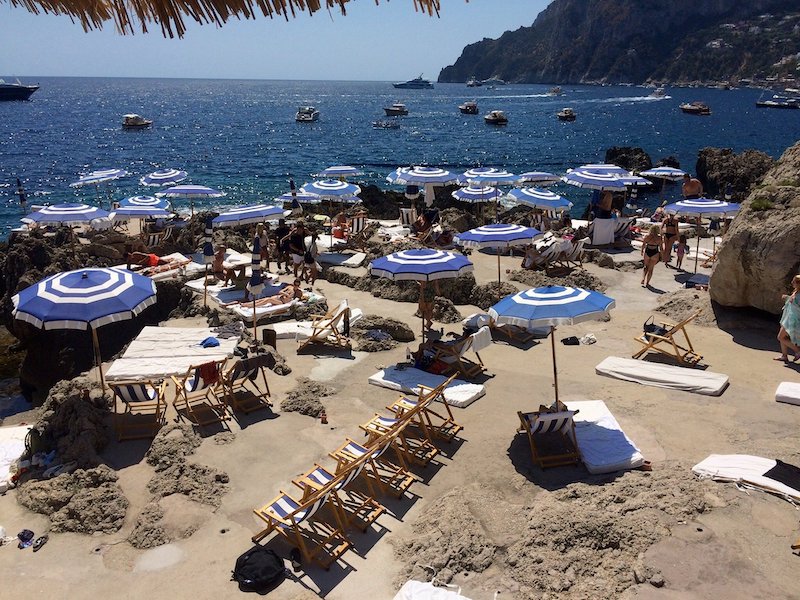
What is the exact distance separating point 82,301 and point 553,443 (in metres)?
6.98

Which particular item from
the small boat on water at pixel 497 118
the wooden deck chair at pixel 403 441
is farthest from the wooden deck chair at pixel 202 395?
the small boat on water at pixel 497 118

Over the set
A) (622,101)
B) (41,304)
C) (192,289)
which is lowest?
(622,101)

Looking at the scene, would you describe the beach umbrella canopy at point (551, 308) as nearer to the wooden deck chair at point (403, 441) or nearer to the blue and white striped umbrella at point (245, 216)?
the wooden deck chair at point (403, 441)

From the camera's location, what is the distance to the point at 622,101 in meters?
152

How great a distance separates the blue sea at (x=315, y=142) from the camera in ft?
173

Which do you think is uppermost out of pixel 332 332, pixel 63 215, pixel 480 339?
pixel 63 215

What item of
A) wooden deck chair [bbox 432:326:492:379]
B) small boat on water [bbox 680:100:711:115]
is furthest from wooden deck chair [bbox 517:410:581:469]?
small boat on water [bbox 680:100:711:115]

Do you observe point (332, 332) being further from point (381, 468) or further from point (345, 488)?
point (345, 488)

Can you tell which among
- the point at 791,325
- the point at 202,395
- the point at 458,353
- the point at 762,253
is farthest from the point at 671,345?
the point at 202,395

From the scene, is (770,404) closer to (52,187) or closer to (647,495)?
(647,495)

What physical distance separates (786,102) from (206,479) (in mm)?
148763

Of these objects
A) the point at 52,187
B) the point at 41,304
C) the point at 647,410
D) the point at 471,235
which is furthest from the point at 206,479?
the point at 52,187

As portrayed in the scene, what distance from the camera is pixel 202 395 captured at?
10375 mm

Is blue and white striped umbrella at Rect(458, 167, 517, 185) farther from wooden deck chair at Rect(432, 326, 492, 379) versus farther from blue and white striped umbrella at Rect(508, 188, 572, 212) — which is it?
wooden deck chair at Rect(432, 326, 492, 379)
